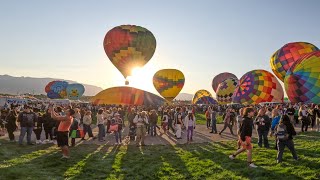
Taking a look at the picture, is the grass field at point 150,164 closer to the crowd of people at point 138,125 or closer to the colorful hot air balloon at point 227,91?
the crowd of people at point 138,125

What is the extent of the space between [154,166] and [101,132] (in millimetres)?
7462

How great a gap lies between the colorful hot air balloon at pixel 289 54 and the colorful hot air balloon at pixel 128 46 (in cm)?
1687

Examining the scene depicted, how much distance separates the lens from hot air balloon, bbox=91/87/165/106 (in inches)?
2354

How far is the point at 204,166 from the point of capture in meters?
11.2

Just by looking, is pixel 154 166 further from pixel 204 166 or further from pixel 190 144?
pixel 190 144

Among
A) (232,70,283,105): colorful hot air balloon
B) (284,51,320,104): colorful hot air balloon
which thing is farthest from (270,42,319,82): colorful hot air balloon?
(284,51,320,104): colorful hot air balloon

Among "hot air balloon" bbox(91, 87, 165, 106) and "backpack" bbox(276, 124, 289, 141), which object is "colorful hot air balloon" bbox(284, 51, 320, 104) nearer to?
"backpack" bbox(276, 124, 289, 141)

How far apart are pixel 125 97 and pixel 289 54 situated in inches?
1118

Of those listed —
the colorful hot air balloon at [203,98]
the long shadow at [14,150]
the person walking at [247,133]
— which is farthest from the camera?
the colorful hot air balloon at [203,98]

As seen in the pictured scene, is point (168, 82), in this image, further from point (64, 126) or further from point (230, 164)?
point (230, 164)

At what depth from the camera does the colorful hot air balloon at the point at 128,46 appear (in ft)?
136

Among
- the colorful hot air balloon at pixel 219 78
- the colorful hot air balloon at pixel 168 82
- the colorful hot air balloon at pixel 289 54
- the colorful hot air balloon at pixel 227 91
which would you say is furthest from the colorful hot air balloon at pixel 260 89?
the colorful hot air balloon at pixel 219 78

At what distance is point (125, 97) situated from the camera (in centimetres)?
6066

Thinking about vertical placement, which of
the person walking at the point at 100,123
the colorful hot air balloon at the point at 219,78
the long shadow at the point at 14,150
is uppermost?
the colorful hot air balloon at the point at 219,78
